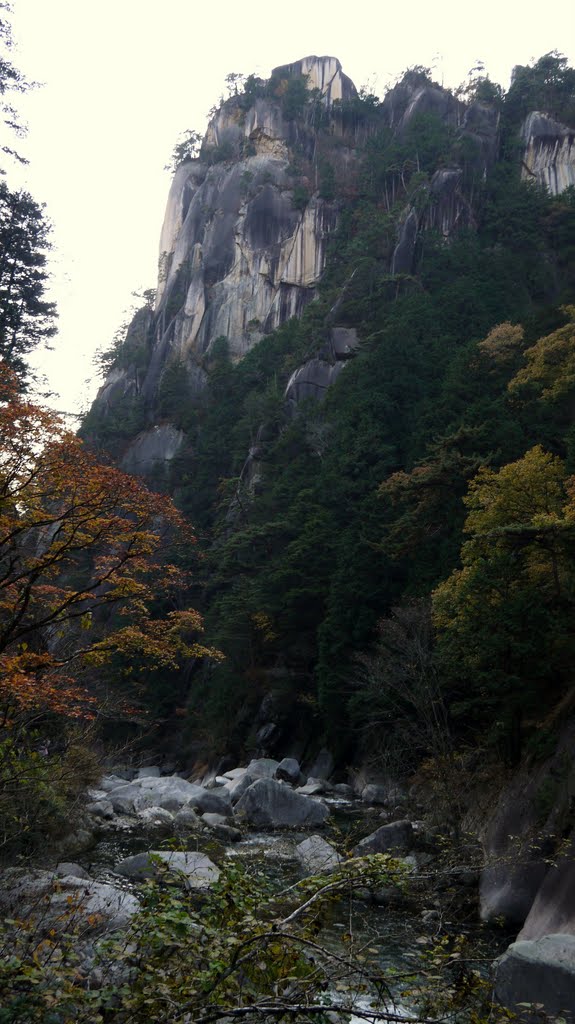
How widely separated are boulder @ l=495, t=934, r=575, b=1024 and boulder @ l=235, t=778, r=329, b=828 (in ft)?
38.1

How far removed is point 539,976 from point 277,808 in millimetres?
12623

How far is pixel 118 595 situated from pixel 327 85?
236 feet

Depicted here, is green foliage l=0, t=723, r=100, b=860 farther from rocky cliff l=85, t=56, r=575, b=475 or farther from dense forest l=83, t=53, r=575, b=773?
rocky cliff l=85, t=56, r=575, b=475

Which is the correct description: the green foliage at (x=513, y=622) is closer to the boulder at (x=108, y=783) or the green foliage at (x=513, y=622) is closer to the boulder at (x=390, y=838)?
the boulder at (x=390, y=838)

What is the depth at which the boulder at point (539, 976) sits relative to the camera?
21.1 ft

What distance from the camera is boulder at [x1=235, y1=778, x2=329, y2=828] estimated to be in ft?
59.6

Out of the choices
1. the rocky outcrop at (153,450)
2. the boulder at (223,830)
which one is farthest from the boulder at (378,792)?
the rocky outcrop at (153,450)

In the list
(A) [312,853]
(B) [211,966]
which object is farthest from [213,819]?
(B) [211,966]

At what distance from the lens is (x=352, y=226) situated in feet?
184

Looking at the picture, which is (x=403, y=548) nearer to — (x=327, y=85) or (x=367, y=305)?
(x=367, y=305)

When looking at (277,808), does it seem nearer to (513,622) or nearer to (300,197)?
(513,622)

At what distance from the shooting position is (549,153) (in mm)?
48844

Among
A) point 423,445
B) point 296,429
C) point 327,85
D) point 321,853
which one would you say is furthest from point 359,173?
point 321,853

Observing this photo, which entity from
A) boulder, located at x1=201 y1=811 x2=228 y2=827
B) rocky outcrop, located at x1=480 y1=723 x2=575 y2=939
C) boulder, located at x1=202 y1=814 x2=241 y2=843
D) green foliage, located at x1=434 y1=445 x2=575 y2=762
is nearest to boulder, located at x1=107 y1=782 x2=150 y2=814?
boulder, located at x1=201 y1=811 x2=228 y2=827
